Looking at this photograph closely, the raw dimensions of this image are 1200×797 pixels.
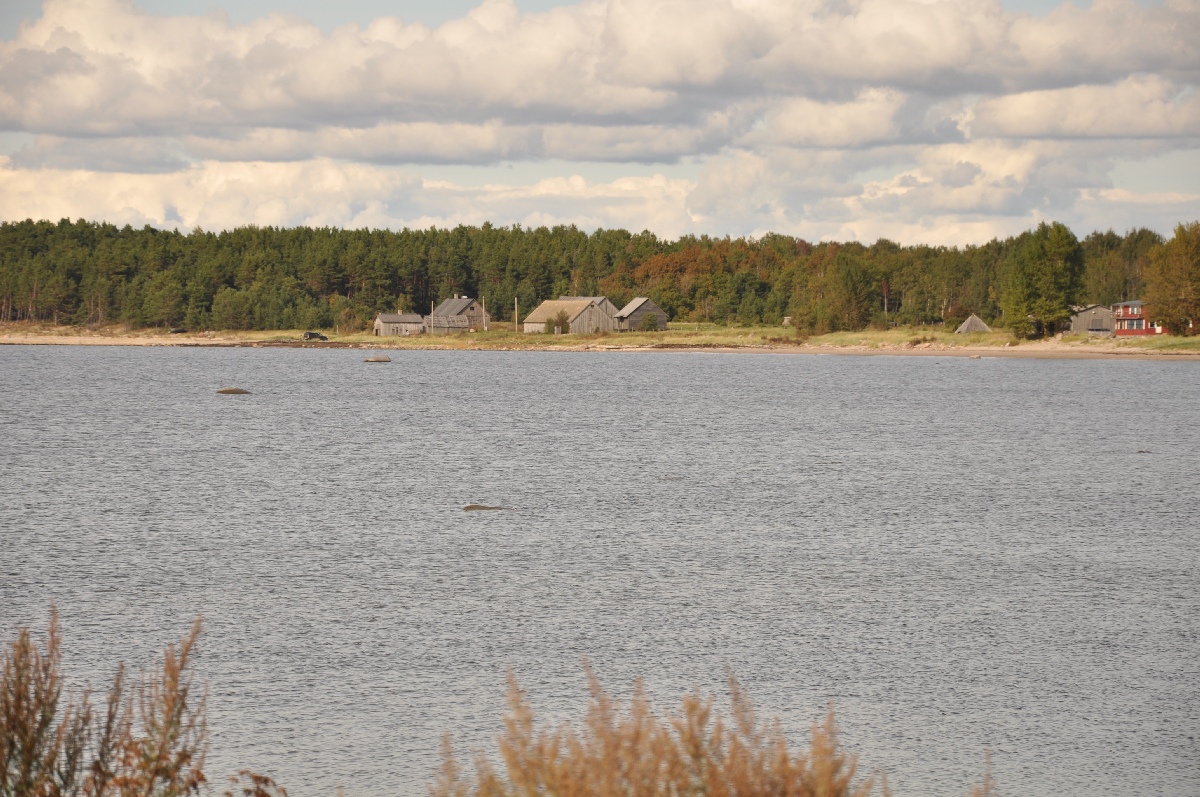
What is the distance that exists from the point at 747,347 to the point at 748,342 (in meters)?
4.26

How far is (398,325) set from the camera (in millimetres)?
192375

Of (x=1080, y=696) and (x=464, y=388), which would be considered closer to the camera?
(x=1080, y=696)

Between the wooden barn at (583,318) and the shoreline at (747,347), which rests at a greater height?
the wooden barn at (583,318)

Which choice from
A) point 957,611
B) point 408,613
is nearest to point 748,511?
point 957,611

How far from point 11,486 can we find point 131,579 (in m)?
18.2

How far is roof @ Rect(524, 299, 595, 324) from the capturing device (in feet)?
599

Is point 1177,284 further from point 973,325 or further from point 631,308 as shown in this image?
point 631,308

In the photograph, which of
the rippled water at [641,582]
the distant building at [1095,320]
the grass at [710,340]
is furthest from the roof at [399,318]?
the rippled water at [641,582]

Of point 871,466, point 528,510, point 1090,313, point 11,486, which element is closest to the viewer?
point 528,510

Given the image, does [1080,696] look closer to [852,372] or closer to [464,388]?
[464,388]

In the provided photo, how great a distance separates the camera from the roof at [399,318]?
628ft

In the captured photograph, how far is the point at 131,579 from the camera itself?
2289cm

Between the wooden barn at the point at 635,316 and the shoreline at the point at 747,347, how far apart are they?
12.9ft

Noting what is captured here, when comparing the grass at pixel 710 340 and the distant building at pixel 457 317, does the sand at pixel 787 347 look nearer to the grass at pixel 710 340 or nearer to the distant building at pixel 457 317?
the grass at pixel 710 340
